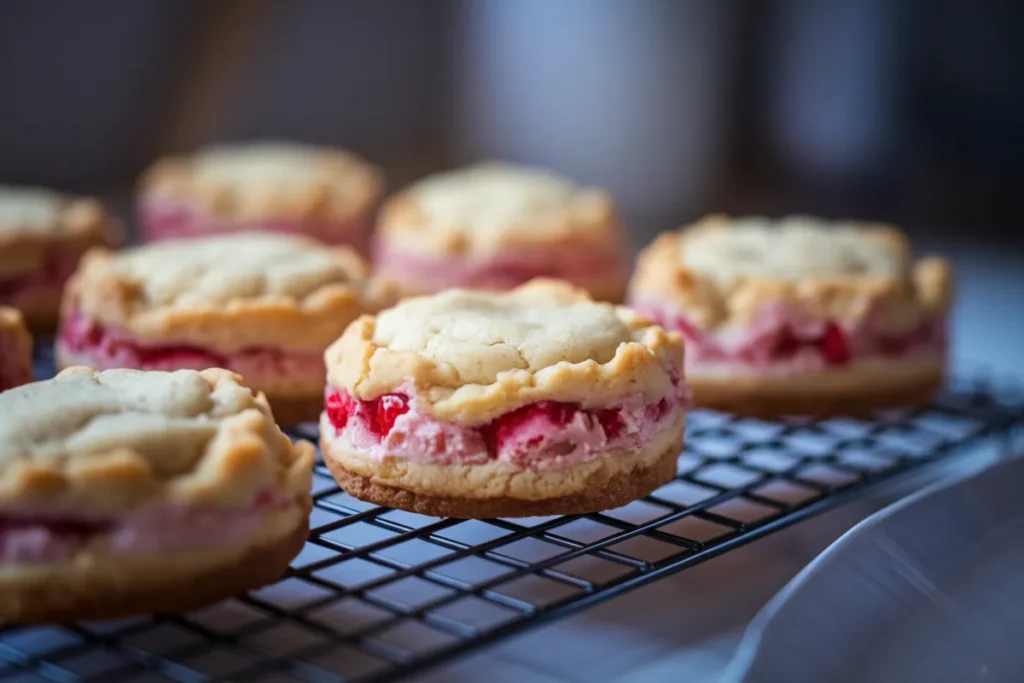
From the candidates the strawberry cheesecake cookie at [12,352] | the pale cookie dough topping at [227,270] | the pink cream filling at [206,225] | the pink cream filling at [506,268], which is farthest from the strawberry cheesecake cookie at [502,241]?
the strawberry cheesecake cookie at [12,352]

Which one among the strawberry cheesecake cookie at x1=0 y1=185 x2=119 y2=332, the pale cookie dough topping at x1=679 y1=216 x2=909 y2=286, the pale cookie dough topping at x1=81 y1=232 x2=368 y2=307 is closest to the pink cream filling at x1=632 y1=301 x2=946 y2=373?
the pale cookie dough topping at x1=679 y1=216 x2=909 y2=286

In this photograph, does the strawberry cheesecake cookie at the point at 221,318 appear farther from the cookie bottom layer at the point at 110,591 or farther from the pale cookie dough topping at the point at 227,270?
the cookie bottom layer at the point at 110,591

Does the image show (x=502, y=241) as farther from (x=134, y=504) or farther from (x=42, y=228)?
(x=134, y=504)

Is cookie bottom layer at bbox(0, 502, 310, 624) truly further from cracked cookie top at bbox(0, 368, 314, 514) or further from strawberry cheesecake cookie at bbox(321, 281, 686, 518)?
strawberry cheesecake cookie at bbox(321, 281, 686, 518)

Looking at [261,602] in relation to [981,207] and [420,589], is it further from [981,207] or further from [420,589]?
[981,207]

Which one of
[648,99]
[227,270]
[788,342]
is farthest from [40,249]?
[648,99]

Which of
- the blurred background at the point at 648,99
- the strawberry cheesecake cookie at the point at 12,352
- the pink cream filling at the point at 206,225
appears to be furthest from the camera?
the blurred background at the point at 648,99
